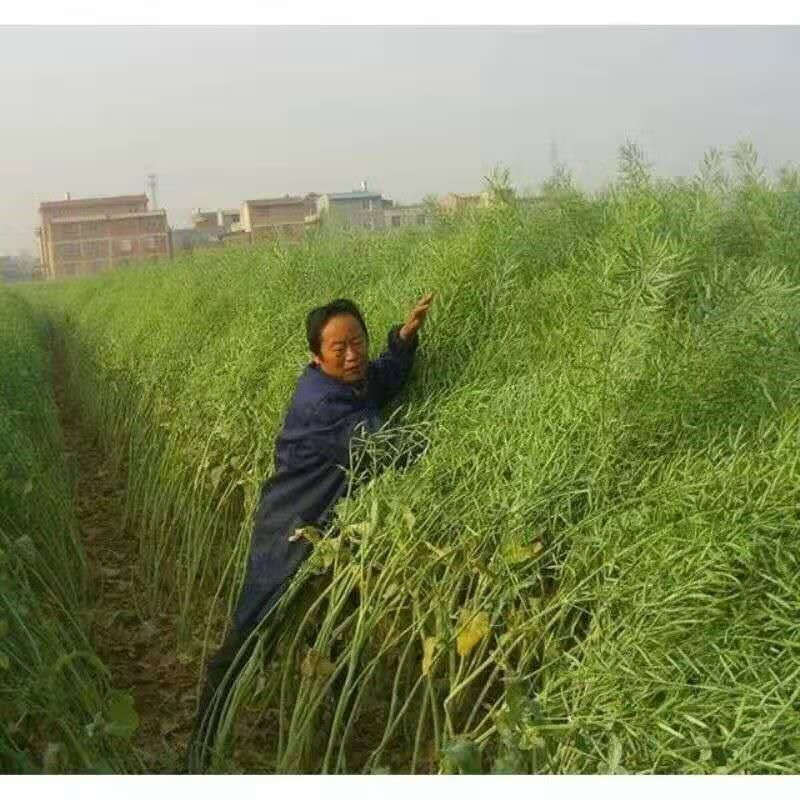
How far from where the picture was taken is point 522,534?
8.39ft

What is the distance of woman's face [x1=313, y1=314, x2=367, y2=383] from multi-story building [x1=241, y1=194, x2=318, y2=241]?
152 inches

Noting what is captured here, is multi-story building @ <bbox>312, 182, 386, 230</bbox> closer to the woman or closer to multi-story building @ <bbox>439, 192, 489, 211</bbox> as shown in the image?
multi-story building @ <bbox>439, 192, 489, 211</bbox>

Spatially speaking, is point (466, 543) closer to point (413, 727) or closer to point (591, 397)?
point (591, 397)

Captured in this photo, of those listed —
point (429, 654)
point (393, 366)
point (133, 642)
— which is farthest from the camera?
point (133, 642)

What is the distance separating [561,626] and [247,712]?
163cm

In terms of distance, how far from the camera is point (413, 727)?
3.12m

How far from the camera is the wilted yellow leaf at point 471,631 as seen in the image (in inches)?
100

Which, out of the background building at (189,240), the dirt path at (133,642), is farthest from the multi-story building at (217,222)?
the dirt path at (133,642)

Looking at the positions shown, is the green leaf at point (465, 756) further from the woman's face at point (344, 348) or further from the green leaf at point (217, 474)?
the green leaf at point (217, 474)

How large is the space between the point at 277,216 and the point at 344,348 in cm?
633

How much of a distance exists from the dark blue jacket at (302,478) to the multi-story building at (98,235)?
448 inches

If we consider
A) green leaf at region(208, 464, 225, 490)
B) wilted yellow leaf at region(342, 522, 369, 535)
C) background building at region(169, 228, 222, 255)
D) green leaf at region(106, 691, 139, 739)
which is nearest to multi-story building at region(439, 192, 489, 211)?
green leaf at region(208, 464, 225, 490)

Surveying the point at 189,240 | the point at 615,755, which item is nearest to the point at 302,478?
the point at 615,755

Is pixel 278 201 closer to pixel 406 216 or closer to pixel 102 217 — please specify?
pixel 406 216
